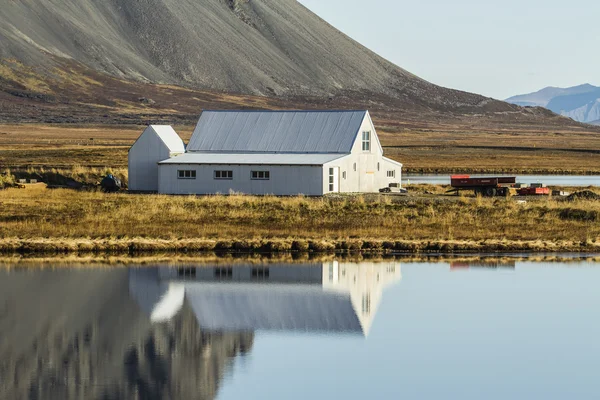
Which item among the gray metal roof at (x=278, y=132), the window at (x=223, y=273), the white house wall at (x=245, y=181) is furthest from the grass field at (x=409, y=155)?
Answer: the window at (x=223, y=273)

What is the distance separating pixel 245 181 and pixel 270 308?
93.8 feet

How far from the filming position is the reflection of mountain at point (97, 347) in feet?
62.6

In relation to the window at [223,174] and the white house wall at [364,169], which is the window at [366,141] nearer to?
the white house wall at [364,169]

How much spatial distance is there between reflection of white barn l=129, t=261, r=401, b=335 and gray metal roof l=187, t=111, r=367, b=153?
25.9 metres

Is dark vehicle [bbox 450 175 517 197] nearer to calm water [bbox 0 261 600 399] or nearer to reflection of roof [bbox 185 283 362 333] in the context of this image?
calm water [bbox 0 261 600 399]

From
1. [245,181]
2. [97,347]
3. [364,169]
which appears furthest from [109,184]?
[97,347]

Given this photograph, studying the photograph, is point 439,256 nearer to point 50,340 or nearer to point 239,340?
point 239,340

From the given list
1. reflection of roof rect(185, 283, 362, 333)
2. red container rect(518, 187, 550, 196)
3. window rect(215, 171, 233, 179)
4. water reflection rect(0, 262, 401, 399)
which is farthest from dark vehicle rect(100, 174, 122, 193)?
reflection of roof rect(185, 283, 362, 333)

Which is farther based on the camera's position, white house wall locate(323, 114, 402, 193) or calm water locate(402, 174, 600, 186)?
calm water locate(402, 174, 600, 186)

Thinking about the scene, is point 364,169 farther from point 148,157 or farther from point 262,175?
point 148,157

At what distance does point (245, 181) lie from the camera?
54.8m

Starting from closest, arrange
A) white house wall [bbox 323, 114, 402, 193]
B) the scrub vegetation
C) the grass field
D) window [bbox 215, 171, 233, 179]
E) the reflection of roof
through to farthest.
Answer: the reflection of roof
the scrub vegetation
window [bbox 215, 171, 233, 179]
white house wall [bbox 323, 114, 402, 193]
the grass field

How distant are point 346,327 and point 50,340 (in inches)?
248

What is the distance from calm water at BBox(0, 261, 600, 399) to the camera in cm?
1944
